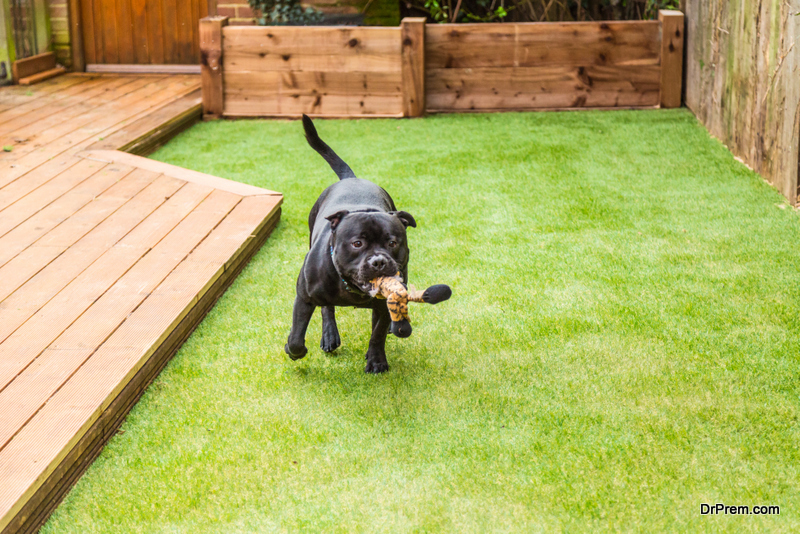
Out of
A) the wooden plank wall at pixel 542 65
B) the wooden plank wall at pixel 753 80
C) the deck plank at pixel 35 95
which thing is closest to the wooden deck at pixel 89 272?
the deck plank at pixel 35 95

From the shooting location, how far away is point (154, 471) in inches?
88.0

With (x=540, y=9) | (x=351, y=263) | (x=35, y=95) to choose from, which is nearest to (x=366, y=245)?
(x=351, y=263)

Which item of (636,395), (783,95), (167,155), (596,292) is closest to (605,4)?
(783,95)

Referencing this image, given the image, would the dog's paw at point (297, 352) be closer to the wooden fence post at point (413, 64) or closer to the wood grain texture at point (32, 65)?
the wooden fence post at point (413, 64)

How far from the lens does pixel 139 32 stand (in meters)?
8.52

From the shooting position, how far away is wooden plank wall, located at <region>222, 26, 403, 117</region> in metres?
6.68

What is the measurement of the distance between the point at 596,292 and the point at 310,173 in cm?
250

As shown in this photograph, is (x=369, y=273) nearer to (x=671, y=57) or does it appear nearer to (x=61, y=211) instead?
(x=61, y=211)

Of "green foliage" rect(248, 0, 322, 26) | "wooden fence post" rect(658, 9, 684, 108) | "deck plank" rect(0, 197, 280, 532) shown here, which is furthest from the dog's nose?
"green foliage" rect(248, 0, 322, 26)

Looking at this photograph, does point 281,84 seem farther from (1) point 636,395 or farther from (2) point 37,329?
(1) point 636,395

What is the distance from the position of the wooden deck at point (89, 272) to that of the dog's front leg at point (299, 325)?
492mm

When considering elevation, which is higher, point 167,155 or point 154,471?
point 167,155

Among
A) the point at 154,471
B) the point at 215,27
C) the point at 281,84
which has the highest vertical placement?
the point at 215,27

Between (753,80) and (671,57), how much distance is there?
172cm
